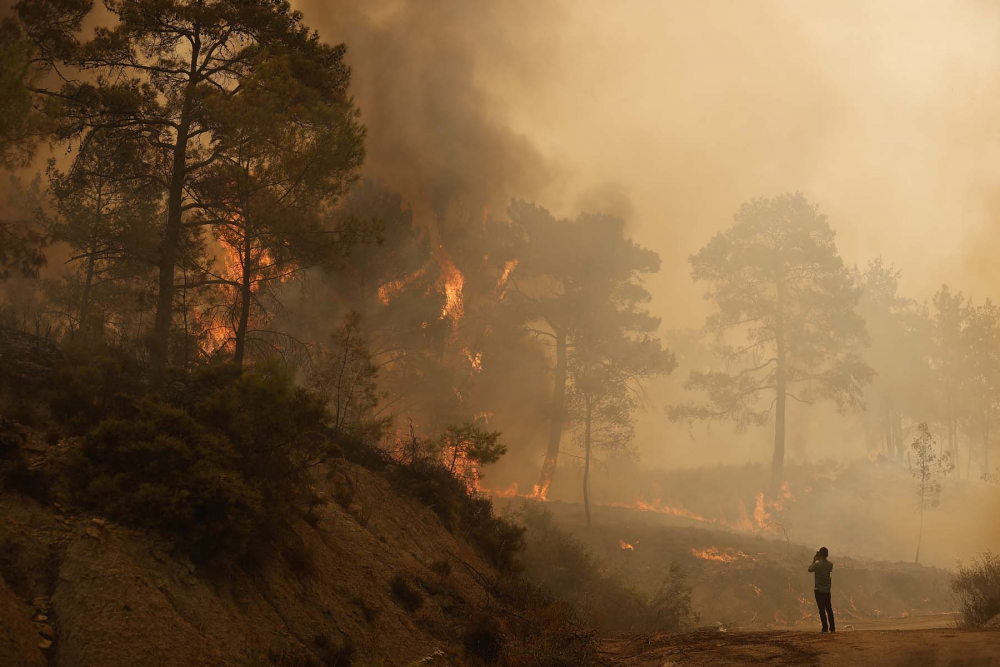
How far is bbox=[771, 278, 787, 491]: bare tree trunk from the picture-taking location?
120ft

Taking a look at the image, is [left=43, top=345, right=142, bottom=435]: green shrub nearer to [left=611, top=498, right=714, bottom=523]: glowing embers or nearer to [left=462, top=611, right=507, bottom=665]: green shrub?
[left=462, top=611, right=507, bottom=665]: green shrub

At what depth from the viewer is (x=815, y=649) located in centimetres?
839

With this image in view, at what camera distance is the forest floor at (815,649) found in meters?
7.26

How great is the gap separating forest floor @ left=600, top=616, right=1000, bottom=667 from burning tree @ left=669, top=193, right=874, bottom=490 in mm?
28873

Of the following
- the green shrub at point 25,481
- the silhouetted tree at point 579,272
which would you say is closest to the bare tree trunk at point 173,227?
the green shrub at point 25,481

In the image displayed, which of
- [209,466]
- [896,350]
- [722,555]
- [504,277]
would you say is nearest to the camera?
[209,466]

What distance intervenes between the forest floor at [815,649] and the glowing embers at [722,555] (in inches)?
571

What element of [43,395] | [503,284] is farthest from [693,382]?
[43,395]

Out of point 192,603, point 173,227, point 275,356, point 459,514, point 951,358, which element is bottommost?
point 192,603

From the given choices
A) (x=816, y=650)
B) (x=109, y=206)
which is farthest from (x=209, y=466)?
(x=109, y=206)

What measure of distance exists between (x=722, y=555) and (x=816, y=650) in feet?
57.3

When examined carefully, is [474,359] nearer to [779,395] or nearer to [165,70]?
[779,395]

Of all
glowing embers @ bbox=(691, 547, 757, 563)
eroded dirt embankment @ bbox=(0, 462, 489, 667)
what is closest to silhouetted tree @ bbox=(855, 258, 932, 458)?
glowing embers @ bbox=(691, 547, 757, 563)

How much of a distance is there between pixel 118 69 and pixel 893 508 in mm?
41464
